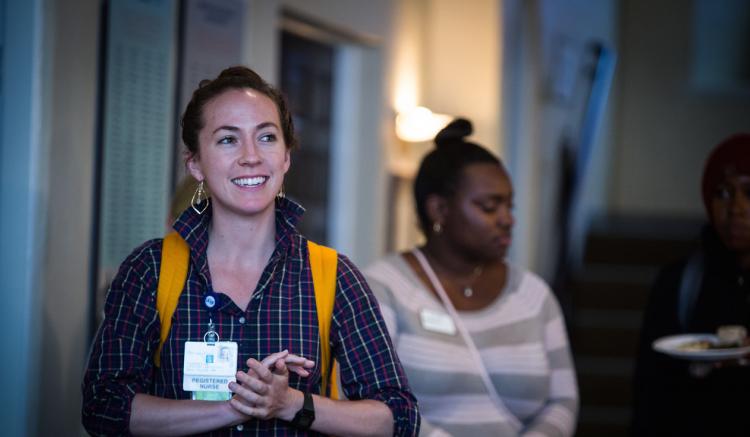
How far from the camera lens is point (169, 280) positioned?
204 cm

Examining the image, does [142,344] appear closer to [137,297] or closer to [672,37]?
[137,297]

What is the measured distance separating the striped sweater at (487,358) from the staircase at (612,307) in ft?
11.3

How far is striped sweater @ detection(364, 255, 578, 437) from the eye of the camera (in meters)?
2.97

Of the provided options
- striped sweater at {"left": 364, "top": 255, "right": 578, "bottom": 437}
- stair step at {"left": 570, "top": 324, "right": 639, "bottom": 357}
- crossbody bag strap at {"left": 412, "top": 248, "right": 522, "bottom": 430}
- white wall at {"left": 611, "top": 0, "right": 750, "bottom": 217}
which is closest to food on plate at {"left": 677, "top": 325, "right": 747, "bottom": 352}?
striped sweater at {"left": 364, "top": 255, "right": 578, "bottom": 437}

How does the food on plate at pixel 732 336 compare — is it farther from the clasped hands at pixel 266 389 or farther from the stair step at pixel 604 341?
the stair step at pixel 604 341

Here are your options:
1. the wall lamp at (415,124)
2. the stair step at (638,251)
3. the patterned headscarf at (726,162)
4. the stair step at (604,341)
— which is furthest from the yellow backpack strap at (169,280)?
the stair step at (638,251)

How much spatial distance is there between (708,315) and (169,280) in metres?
1.97

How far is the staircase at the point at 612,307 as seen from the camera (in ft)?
22.2

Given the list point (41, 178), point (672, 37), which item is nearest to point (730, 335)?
point (41, 178)

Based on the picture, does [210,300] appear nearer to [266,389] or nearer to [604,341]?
[266,389]

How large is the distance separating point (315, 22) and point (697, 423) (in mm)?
3070

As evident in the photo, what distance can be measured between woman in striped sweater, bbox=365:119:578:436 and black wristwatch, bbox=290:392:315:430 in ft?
3.14

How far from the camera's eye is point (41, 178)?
10.5 ft

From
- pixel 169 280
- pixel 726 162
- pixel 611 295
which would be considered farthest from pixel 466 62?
pixel 169 280
